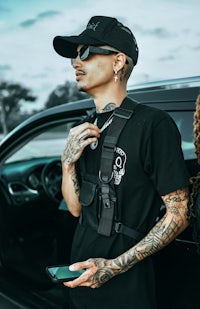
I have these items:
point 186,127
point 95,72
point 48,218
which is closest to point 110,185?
point 95,72


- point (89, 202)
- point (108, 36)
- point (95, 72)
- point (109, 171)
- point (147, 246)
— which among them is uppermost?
point (108, 36)

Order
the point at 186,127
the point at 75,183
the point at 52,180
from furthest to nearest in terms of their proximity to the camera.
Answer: the point at 52,180
the point at 186,127
the point at 75,183

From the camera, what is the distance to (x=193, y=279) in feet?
5.69

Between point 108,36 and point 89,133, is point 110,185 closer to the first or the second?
point 89,133

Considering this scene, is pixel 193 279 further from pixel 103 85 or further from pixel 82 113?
pixel 82 113

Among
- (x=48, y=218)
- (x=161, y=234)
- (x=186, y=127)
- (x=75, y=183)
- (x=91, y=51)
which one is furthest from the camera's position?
(x=48, y=218)

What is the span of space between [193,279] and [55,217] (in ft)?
4.90

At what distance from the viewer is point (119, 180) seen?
1465mm

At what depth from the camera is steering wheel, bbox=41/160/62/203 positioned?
3292 mm

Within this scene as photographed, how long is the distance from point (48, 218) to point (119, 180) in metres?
1.81

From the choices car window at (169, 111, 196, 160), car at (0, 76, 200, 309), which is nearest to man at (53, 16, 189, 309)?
car at (0, 76, 200, 309)

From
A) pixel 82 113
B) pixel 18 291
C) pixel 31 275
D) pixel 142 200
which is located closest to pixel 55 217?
pixel 31 275

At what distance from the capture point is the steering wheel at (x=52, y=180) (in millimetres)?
3292

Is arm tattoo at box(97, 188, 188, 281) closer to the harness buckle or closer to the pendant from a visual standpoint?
the harness buckle
